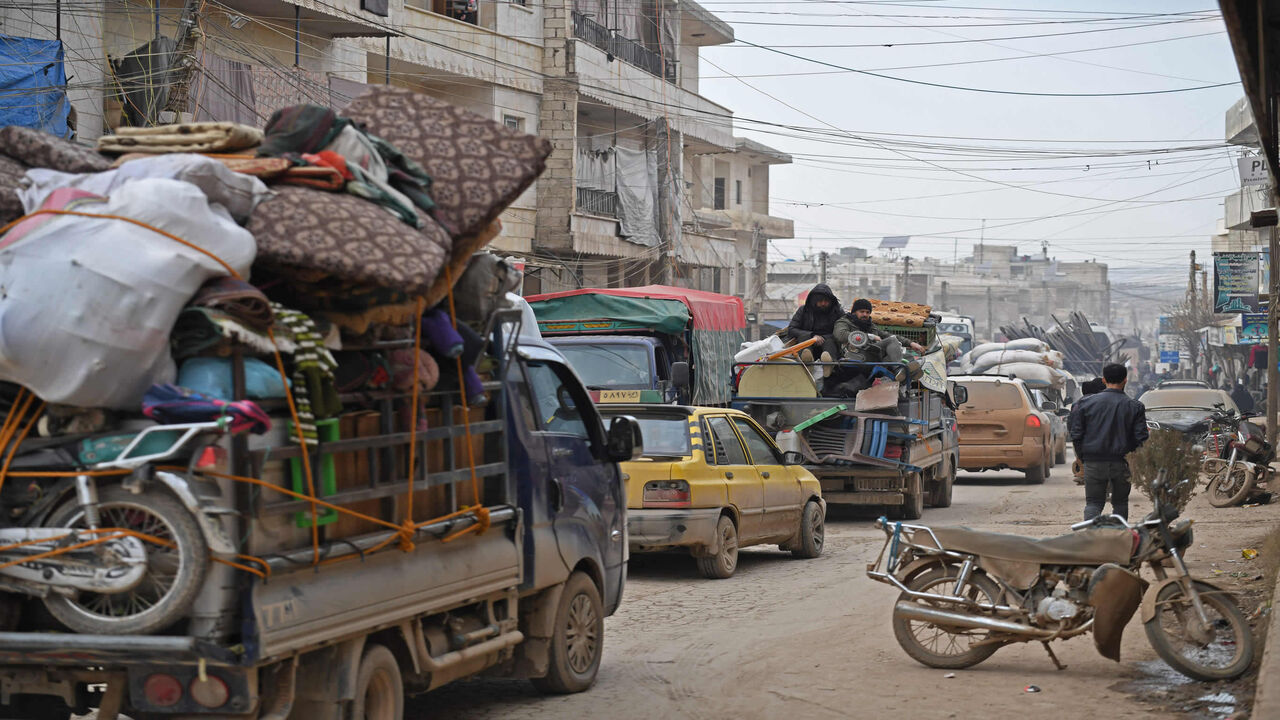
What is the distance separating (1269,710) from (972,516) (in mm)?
12221

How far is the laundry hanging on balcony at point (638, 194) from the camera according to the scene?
32750mm

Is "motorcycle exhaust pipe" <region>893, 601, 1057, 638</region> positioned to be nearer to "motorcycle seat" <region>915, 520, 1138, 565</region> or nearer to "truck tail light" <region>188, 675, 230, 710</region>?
"motorcycle seat" <region>915, 520, 1138, 565</region>

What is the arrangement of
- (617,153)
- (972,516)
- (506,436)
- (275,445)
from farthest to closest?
(617,153) < (972,516) < (506,436) < (275,445)

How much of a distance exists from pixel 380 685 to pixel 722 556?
6.58m

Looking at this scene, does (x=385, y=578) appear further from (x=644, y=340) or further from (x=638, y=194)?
(x=638, y=194)

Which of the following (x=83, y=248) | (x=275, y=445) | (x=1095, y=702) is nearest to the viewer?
(x=83, y=248)

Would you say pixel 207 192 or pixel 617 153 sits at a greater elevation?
pixel 617 153

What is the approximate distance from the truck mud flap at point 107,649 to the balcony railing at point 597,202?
26585mm

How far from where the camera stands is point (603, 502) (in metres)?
8.26

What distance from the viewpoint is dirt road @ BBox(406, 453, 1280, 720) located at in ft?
24.7

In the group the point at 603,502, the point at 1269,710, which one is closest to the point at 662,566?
the point at 603,502

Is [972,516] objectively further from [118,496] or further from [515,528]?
[118,496]

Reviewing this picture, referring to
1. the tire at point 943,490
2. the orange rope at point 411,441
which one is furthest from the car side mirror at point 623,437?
the tire at point 943,490

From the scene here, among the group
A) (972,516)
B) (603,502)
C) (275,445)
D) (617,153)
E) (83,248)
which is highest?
(617,153)
